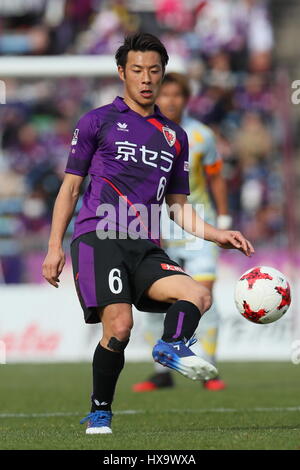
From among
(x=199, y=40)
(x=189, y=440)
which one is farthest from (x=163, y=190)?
(x=199, y=40)

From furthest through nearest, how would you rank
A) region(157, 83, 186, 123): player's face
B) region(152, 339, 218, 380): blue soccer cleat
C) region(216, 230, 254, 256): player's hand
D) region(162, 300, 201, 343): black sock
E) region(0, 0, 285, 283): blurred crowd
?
region(0, 0, 285, 283): blurred crowd → region(157, 83, 186, 123): player's face → region(216, 230, 254, 256): player's hand → region(162, 300, 201, 343): black sock → region(152, 339, 218, 380): blue soccer cleat

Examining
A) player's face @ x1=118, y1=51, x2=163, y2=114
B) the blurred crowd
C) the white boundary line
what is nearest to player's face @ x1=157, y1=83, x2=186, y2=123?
the white boundary line

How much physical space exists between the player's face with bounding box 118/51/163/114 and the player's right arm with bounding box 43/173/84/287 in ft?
2.00

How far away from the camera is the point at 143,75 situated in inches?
243

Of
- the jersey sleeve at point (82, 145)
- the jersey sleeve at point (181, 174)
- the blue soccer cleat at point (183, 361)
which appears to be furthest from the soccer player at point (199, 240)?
the blue soccer cleat at point (183, 361)

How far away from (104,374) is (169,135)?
150 cm

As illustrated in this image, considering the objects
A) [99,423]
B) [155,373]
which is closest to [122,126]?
[99,423]

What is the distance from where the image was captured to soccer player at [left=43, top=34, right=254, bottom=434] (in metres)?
6.00

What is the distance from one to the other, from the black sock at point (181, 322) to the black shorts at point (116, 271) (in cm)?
22

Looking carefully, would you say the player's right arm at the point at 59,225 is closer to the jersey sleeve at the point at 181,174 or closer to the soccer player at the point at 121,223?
the soccer player at the point at 121,223

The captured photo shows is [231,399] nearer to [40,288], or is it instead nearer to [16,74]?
[40,288]

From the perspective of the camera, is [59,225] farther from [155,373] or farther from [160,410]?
[155,373]

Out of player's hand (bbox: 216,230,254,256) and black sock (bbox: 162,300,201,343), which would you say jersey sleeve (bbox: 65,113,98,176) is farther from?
black sock (bbox: 162,300,201,343)

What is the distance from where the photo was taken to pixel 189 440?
5660 millimetres
